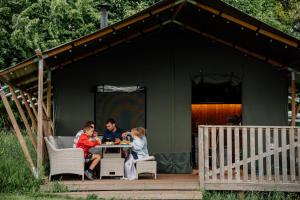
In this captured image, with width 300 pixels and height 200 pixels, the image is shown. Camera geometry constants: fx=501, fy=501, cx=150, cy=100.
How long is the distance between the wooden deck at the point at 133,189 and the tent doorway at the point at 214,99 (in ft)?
9.33

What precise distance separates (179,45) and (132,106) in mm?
1722

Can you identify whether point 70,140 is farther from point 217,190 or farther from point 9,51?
point 9,51

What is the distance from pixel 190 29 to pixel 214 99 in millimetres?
2138

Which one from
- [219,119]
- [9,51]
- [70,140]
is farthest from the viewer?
[9,51]

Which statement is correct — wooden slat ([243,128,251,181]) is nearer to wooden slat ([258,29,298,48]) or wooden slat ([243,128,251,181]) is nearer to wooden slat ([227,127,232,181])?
wooden slat ([227,127,232,181])

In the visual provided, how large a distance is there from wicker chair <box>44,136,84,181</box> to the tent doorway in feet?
11.1

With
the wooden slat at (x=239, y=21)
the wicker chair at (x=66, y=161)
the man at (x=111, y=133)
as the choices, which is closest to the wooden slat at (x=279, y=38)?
the wooden slat at (x=239, y=21)

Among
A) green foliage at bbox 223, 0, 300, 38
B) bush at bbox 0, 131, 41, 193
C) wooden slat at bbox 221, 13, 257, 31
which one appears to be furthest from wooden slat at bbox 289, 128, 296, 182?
green foliage at bbox 223, 0, 300, 38

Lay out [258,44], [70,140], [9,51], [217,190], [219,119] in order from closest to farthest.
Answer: [217,190] → [258,44] → [70,140] → [219,119] → [9,51]

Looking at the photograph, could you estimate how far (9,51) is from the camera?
1941 centimetres

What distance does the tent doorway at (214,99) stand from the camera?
36.2 feet

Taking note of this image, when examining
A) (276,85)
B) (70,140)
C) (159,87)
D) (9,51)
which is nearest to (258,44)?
(276,85)

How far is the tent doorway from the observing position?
11.0 meters

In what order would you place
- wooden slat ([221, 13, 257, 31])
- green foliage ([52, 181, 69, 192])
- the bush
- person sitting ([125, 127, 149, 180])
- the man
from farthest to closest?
the man
person sitting ([125, 127, 149, 180])
wooden slat ([221, 13, 257, 31])
the bush
green foliage ([52, 181, 69, 192])
